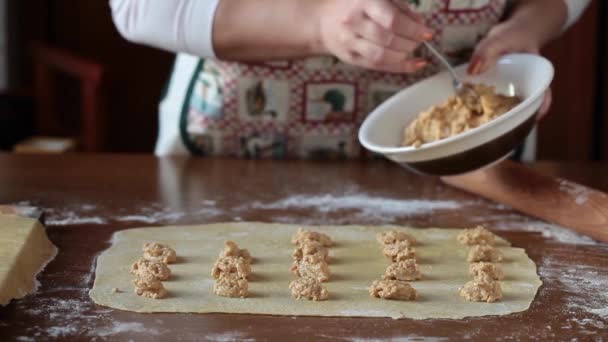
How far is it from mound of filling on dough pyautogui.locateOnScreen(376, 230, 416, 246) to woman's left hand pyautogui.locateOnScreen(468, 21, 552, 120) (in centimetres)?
34

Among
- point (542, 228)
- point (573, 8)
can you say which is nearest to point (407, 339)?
point (542, 228)

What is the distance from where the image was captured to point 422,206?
1.30 metres

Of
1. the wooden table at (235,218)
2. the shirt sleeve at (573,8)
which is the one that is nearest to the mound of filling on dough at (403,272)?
the wooden table at (235,218)

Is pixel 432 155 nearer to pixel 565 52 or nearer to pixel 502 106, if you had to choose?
pixel 502 106

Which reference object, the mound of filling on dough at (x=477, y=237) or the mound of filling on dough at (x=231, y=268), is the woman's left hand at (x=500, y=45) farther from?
the mound of filling on dough at (x=231, y=268)

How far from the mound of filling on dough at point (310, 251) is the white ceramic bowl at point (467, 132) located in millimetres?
149

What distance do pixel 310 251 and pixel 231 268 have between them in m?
0.11

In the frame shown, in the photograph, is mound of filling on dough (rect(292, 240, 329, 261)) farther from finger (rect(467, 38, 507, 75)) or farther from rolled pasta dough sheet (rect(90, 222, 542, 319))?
finger (rect(467, 38, 507, 75))

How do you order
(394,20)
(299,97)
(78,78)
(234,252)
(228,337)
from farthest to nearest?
1. (78,78)
2. (299,97)
3. (394,20)
4. (234,252)
5. (228,337)

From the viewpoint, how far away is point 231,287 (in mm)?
900

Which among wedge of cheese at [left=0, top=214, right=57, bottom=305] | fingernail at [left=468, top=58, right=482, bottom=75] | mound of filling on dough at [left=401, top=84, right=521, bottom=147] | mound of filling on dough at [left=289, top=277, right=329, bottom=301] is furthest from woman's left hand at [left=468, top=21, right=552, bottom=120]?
wedge of cheese at [left=0, top=214, right=57, bottom=305]

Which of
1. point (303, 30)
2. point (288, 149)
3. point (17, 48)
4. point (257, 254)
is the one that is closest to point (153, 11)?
point (303, 30)

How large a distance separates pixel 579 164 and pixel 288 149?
51 centimetres

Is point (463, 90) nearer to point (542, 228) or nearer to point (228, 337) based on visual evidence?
point (542, 228)
